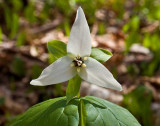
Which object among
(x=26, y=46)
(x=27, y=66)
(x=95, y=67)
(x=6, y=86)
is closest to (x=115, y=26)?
(x=26, y=46)

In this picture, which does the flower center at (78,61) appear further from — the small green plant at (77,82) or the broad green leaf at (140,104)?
the broad green leaf at (140,104)

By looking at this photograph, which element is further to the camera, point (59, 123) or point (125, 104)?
point (125, 104)

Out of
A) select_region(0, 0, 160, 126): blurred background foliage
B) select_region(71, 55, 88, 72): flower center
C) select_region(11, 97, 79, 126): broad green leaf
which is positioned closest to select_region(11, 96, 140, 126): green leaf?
select_region(11, 97, 79, 126): broad green leaf

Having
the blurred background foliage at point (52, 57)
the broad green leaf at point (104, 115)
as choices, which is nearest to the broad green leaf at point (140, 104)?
the blurred background foliage at point (52, 57)

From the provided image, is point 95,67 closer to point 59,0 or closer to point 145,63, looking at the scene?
point 145,63

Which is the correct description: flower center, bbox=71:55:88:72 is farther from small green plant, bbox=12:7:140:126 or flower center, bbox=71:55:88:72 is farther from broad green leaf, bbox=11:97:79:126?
broad green leaf, bbox=11:97:79:126

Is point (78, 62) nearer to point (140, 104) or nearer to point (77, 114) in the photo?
point (77, 114)

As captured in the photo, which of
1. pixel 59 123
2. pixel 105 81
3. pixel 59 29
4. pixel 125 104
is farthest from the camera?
pixel 59 29

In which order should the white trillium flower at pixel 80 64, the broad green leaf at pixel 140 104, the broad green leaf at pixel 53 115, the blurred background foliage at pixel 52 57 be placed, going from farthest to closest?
1. the blurred background foliage at pixel 52 57
2. the broad green leaf at pixel 140 104
3. the white trillium flower at pixel 80 64
4. the broad green leaf at pixel 53 115
